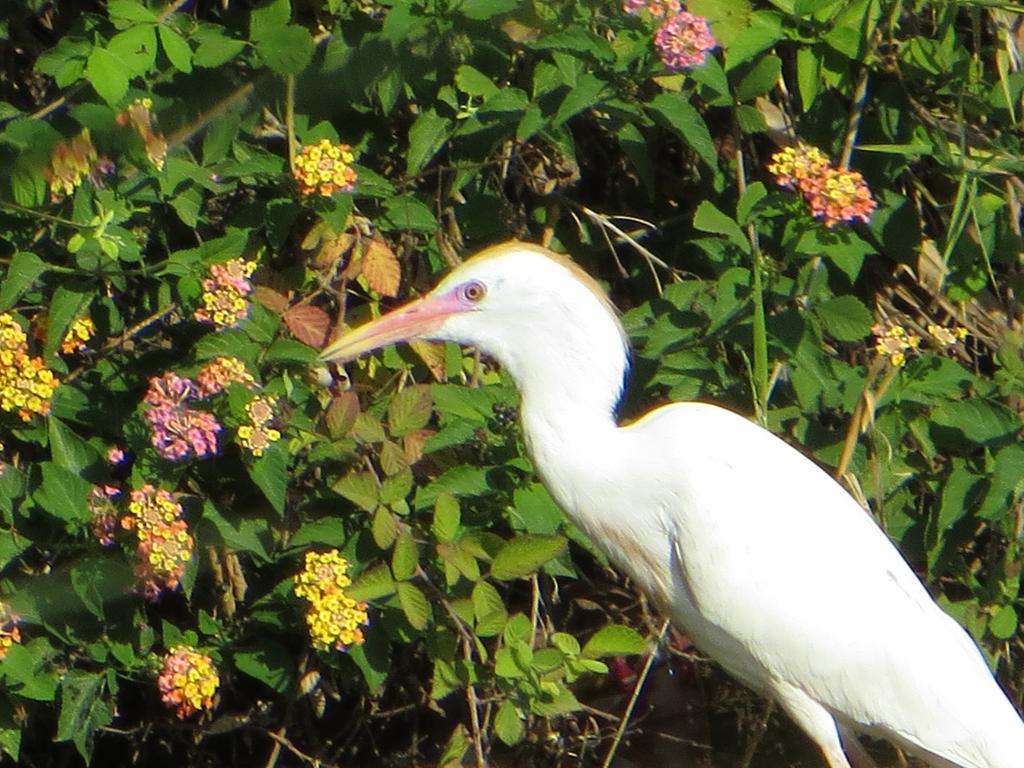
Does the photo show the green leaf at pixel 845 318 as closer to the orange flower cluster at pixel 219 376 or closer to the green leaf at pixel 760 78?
the green leaf at pixel 760 78

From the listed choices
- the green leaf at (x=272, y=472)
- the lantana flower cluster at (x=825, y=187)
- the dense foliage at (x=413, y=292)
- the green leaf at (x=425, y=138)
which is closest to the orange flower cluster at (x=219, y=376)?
the dense foliage at (x=413, y=292)

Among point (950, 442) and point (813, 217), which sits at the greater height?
point (813, 217)

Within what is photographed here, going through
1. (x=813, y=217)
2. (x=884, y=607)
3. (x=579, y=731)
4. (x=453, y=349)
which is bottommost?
(x=579, y=731)

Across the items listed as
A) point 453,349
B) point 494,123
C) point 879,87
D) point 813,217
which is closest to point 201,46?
point 494,123

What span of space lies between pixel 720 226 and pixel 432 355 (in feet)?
2.17

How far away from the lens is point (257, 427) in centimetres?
262

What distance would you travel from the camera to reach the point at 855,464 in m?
3.16

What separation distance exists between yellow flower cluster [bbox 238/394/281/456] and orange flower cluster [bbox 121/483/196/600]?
17 centimetres

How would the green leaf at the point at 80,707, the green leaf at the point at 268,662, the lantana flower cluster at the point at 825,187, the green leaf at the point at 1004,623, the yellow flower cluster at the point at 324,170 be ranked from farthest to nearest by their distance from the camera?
the green leaf at the point at 1004,623, the green leaf at the point at 268,662, the green leaf at the point at 80,707, the lantana flower cluster at the point at 825,187, the yellow flower cluster at the point at 324,170

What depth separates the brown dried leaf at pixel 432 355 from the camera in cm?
320

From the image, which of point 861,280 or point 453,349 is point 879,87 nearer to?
point 861,280

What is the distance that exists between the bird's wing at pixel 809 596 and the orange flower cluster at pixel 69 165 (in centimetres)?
110

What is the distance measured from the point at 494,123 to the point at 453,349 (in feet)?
1.61

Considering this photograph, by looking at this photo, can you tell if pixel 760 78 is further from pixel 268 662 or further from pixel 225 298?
pixel 268 662
